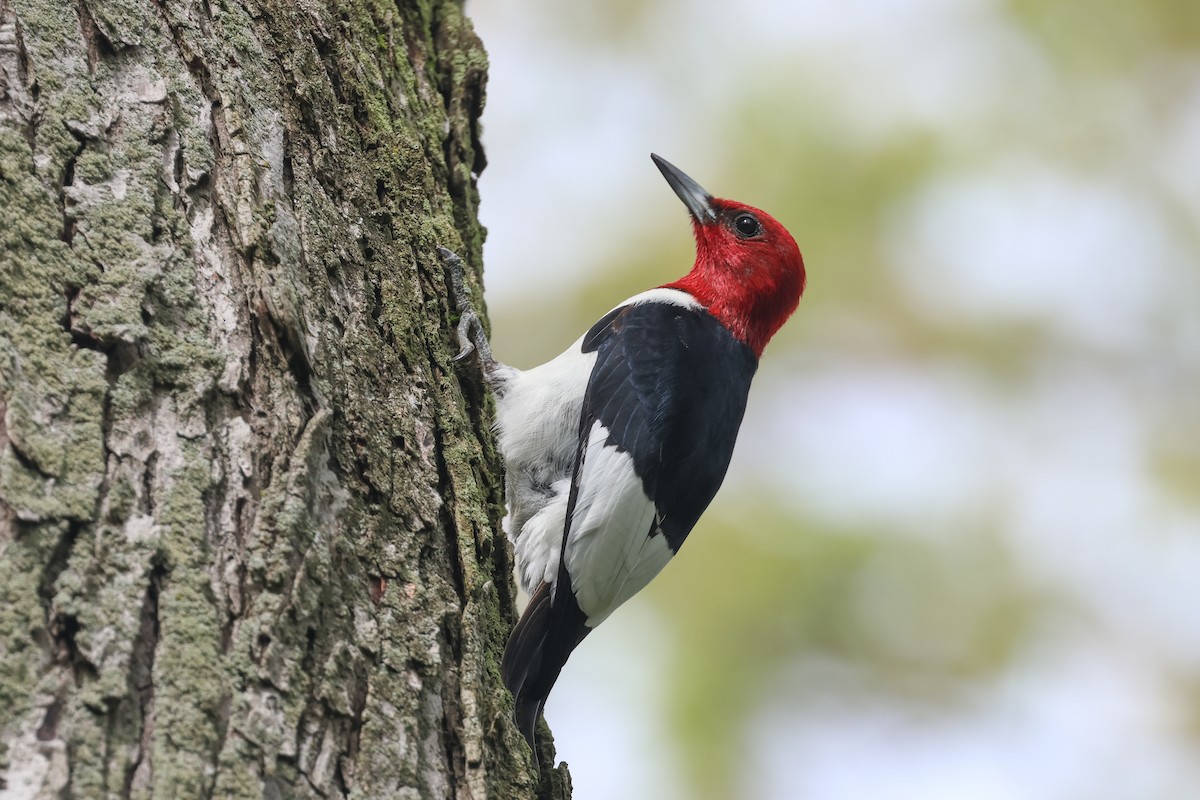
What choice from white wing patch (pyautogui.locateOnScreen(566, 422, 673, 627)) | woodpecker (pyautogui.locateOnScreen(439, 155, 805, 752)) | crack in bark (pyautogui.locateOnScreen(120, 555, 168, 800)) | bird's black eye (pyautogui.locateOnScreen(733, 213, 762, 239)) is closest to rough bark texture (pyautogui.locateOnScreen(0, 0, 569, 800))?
crack in bark (pyautogui.locateOnScreen(120, 555, 168, 800))

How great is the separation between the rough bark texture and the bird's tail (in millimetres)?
161

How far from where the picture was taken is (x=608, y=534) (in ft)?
10.7

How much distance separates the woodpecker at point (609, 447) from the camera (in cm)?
318

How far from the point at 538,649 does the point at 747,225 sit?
8.16 feet

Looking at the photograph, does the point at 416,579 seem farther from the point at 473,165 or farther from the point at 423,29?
the point at 423,29

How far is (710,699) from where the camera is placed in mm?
5945

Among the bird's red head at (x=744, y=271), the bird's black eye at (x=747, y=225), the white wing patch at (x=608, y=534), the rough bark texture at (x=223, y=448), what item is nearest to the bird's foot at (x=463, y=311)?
the rough bark texture at (x=223, y=448)

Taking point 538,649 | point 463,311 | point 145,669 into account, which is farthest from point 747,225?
point 145,669

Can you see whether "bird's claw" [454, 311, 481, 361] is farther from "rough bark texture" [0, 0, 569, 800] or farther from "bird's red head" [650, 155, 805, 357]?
"bird's red head" [650, 155, 805, 357]

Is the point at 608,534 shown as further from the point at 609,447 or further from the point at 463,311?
the point at 463,311

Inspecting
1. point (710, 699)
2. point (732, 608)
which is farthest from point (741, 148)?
point (710, 699)

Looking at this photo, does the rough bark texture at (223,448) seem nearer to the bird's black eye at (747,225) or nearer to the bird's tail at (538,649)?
the bird's tail at (538,649)

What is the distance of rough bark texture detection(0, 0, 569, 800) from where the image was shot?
1.47m

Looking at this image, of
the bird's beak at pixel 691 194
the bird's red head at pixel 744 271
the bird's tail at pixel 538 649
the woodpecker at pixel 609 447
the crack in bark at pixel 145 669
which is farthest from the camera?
the bird's beak at pixel 691 194
